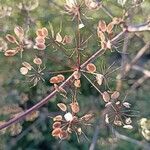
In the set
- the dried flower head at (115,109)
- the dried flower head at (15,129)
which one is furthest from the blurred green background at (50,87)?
the dried flower head at (115,109)

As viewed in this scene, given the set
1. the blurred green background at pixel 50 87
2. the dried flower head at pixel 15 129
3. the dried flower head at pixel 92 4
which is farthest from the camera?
the blurred green background at pixel 50 87

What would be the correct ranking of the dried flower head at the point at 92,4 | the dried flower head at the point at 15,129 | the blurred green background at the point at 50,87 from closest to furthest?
the dried flower head at the point at 92,4, the dried flower head at the point at 15,129, the blurred green background at the point at 50,87

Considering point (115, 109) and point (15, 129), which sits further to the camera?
point (15, 129)

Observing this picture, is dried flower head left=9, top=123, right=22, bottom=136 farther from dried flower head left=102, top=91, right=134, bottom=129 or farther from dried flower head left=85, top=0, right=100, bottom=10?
dried flower head left=85, top=0, right=100, bottom=10

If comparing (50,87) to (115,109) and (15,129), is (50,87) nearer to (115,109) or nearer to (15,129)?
(15,129)

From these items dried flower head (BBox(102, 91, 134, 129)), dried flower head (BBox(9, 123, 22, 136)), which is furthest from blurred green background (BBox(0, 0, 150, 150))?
dried flower head (BBox(102, 91, 134, 129))

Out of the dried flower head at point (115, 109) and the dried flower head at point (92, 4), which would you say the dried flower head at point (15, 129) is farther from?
the dried flower head at point (92, 4)

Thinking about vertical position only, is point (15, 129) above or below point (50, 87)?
below

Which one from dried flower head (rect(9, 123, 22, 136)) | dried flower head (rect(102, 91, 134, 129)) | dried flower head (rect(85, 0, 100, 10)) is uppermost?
dried flower head (rect(85, 0, 100, 10))

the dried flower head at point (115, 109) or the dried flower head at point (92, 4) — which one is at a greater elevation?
the dried flower head at point (92, 4)

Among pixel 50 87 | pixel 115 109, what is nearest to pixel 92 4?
pixel 115 109
